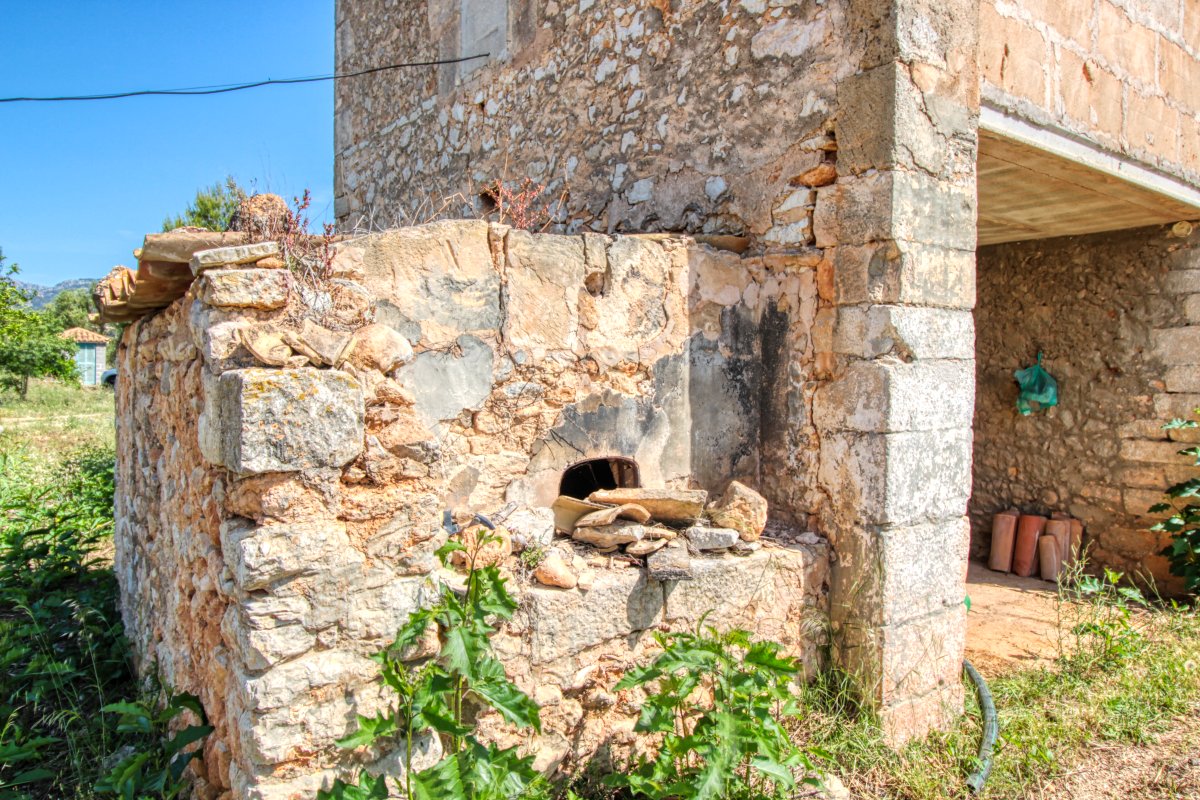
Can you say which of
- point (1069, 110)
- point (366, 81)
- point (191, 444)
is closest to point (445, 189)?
point (366, 81)

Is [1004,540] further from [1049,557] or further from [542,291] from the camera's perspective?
[542,291]

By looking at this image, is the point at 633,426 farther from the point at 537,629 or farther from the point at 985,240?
the point at 985,240

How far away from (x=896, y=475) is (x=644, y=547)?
1.10 m

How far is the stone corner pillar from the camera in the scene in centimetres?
312

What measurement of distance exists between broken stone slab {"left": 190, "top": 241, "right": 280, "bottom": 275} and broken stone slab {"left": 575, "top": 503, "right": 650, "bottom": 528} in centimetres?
148

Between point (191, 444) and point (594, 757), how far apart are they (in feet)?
5.98

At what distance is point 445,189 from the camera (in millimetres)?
5957

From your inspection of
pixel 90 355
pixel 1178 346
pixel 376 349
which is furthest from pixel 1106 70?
pixel 90 355

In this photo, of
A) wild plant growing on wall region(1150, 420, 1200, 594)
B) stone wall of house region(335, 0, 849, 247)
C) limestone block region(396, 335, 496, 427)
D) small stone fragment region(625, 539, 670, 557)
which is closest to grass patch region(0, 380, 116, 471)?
stone wall of house region(335, 0, 849, 247)

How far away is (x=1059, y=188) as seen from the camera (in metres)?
4.81

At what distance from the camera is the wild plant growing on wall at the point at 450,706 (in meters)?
2.10

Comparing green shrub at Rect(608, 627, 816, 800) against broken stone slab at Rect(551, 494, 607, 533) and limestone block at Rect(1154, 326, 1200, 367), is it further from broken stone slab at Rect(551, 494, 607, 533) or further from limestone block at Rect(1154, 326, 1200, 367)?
limestone block at Rect(1154, 326, 1200, 367)

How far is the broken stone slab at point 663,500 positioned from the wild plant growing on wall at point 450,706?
851 millimetres

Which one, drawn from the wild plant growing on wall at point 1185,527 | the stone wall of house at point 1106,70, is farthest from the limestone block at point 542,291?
the wild plant growing on wall at point 1185,527
